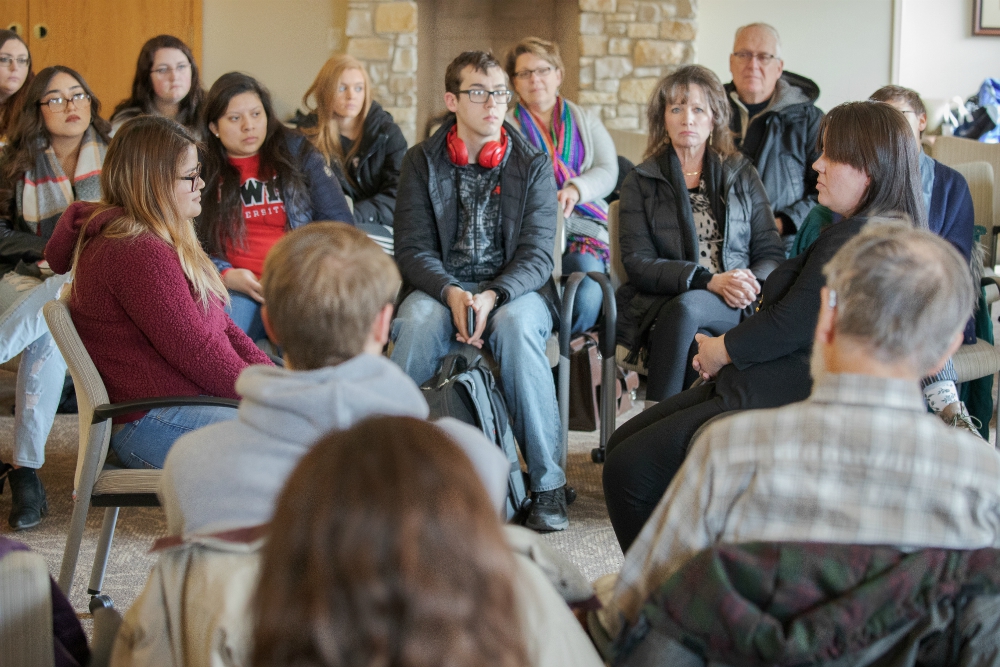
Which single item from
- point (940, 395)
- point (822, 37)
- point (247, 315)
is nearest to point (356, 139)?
point (247, 315)

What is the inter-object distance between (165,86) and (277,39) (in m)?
2.87

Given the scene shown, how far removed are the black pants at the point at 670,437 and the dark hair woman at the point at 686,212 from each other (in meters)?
0.78

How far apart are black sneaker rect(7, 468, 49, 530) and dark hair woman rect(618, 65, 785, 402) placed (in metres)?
1.77

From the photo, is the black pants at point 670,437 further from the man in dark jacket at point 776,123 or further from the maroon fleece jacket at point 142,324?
the man in dark jacket at point 776,123

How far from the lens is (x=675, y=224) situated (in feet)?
9.95

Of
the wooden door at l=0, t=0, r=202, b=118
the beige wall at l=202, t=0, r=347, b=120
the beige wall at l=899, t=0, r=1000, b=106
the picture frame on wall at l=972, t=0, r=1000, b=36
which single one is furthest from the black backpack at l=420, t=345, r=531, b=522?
the picture frame on wall at l=972, t=0, r=1000, b=36

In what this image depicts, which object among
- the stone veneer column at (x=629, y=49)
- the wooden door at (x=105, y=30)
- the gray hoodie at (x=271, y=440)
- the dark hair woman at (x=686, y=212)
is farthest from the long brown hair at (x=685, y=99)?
the wooden door at (x=105, y=30)

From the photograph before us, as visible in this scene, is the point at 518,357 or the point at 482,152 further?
the point at 482,152

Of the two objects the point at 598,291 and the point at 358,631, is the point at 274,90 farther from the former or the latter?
the point at 358,631

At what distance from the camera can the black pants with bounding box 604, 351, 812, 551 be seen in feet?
6.77

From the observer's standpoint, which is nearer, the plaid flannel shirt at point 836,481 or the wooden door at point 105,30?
the plaid flannel shirt at point 836,481

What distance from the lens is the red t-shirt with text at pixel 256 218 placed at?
317 centimetres

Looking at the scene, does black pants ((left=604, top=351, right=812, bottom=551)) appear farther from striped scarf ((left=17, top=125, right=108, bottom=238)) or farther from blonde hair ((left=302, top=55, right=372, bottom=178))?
blonde hair ((left=302, top=55, right=372, bottom=178))

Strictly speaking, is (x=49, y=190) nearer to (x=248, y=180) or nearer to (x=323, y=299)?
(x=248, y=180)
